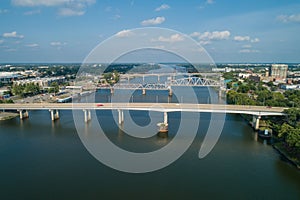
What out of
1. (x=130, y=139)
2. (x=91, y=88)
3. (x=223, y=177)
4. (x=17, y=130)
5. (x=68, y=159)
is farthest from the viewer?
(x=91, y=88)

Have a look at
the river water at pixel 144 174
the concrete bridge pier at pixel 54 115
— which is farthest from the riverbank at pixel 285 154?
the concrete bridge pier at pixel 54 115

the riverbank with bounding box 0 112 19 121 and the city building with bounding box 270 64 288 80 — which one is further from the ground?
the city building with bounding box 270 64 288 80

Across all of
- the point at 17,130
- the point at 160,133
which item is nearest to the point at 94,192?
the point at 160,133

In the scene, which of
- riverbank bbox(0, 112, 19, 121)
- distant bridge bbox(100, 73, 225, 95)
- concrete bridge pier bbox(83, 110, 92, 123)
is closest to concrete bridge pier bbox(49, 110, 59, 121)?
concrete bridge pier bbox(83, 110, 92, 123)

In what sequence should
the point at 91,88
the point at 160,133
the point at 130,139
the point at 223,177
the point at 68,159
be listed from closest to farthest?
1. the point at 223,177
2. the point at 68,159
3. the point at 130,139
4. the point at 160,133
5. the point at 91,88

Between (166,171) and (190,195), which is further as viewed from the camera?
(166,171)

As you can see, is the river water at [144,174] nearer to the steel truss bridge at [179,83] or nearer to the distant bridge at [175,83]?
the distant bridge at [175,83]

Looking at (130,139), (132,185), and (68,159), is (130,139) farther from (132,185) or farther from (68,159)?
(132,185)

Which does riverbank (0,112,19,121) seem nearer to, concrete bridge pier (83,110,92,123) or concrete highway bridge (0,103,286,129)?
concrete highway bridge (0,103,286,129)
